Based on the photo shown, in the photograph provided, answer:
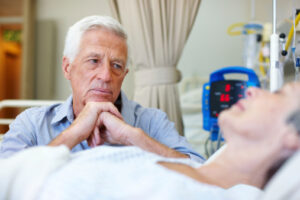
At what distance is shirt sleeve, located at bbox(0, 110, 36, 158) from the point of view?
1.15m

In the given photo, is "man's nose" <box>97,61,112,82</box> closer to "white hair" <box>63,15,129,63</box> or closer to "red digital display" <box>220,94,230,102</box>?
"white hair" <box>63,15,129,63</box>

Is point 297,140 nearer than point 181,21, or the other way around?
point 297,140

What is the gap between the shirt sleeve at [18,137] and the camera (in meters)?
1.15

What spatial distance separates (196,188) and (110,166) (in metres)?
0.21

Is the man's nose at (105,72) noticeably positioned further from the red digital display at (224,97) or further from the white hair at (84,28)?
the red digital display at (224,97)

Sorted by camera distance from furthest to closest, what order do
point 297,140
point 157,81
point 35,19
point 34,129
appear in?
point 35,19
point 157,81
point 34,129
point 297,140

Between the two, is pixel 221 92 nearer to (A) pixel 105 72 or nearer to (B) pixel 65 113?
(A) pixel 105 72

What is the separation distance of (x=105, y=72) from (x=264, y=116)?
79 cm

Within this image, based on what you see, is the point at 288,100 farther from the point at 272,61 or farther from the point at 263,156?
the point at 272,61

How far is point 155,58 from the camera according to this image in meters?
1.99

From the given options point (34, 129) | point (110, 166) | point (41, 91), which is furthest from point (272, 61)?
point (41, 91)

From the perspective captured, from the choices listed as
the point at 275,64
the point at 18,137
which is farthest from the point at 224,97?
the point at 18,137

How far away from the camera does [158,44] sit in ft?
6.56

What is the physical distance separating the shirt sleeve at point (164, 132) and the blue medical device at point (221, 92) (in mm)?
663
